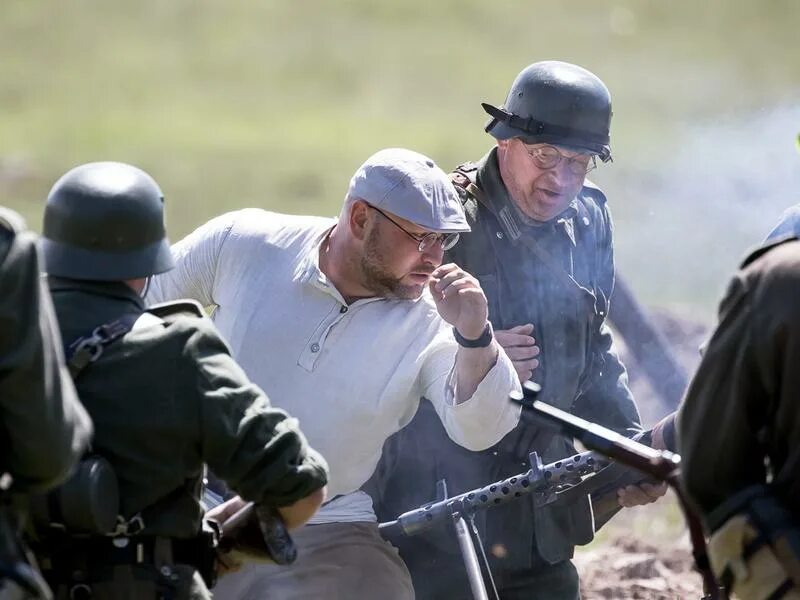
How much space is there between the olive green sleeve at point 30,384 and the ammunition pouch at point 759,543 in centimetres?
148

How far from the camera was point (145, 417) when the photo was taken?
166 inches

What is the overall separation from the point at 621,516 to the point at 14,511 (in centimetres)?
679

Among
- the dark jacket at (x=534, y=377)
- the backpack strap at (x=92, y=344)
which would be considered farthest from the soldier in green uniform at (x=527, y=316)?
the backpack strap at (x=92, y=344)

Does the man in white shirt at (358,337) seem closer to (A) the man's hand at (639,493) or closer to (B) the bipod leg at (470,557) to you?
(B) the bipod leg at (470,557)

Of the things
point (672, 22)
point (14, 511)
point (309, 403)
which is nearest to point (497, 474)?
point (309, 403)

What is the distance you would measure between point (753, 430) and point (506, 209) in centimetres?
262

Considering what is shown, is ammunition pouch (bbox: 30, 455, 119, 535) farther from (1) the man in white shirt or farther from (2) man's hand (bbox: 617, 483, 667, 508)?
(2) man's hand (bbox: 617, 483, 667, 508)

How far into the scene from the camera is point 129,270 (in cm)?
439

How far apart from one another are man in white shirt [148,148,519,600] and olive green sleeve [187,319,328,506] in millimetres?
1258

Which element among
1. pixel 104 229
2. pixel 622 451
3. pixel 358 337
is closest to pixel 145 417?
pixel 104 229

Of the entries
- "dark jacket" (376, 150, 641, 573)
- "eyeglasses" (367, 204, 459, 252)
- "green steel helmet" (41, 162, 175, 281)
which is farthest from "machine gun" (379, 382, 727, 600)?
"green steel helmet" (41, 162, 175, 281)

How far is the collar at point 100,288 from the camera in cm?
438

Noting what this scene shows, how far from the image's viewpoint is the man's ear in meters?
5.76

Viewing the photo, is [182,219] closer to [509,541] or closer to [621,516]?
[621,516]
